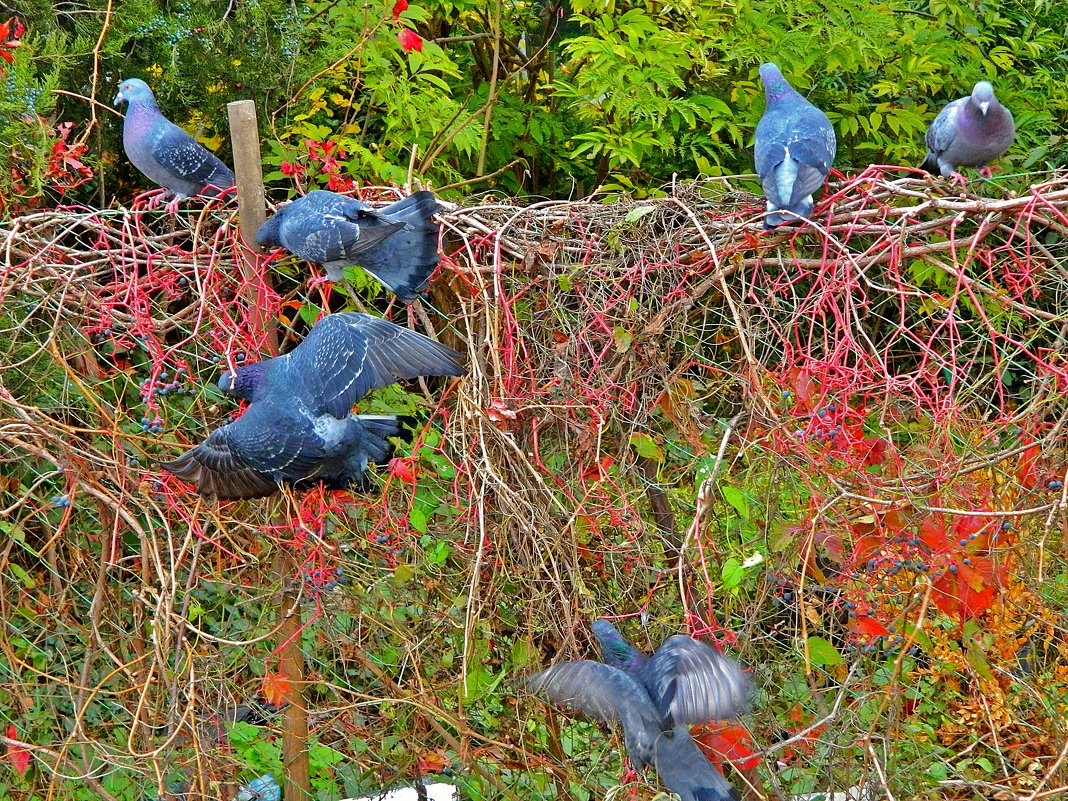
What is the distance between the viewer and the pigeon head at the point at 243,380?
2.35m

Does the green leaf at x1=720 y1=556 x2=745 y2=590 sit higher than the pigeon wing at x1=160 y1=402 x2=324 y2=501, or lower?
lower

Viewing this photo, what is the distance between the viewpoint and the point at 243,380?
7.77 ft

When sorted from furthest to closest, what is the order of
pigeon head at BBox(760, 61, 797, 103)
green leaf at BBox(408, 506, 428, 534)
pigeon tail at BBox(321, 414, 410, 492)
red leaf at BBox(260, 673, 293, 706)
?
pigeon head at BBox(760, 61, 797, 103) < green leaf at BBox(408, 506, 428, 534) < red leaf at BBox(260, 673, 293, 706) < pigeon tail at BBox(321, 414, 410, 492)

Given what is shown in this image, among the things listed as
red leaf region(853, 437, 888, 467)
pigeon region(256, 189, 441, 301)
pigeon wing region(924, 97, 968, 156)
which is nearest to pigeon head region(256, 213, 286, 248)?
pigeon region(256, 189, 441, 301)

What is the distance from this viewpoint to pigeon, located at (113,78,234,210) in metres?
3.28

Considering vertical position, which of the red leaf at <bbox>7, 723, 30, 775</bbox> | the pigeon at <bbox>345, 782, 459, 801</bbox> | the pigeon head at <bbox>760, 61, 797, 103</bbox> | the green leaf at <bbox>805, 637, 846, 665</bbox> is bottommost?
the pigeon at <bbox>345, 782, 459, 801</bbox>

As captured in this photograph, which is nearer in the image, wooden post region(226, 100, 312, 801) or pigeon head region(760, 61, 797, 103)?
wooden post region(226, 100, 312, 801)

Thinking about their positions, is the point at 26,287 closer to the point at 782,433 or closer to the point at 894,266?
the point at 782,433

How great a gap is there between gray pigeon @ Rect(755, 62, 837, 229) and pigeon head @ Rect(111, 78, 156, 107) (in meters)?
1.98

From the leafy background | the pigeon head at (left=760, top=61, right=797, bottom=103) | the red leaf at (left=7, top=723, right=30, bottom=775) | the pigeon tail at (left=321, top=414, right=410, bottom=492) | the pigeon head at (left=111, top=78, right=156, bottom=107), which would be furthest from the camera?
the pigeon head at (left=111, top=78, right=156, bottom=107)

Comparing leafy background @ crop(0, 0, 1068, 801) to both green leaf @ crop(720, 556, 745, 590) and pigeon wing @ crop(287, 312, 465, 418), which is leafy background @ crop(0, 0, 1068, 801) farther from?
pigeon wing @ crop(287, 312, 465, 418)

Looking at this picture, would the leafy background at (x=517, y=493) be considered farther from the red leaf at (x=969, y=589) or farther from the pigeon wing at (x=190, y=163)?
the pigeon wing at (x=190, y=163)

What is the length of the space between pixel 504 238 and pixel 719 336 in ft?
3.03

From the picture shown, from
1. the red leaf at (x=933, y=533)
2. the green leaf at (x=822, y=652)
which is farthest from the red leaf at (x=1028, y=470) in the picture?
the green leaf at (x=822, y=652)
